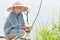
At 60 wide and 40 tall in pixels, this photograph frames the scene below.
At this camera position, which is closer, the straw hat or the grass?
the grass

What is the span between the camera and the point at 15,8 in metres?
1.82

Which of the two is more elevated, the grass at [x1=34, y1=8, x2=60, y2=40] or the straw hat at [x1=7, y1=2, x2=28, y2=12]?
the straw hat at [x1=7, y1=2, x2=28, y2=12]

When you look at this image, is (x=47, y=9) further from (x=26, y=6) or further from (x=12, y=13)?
(x=12, y=13)

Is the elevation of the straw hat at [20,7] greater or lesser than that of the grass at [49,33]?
greater

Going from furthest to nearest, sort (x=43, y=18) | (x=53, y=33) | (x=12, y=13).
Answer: (x=12, y=13), (x=43, y=18), (x=53, y=33)

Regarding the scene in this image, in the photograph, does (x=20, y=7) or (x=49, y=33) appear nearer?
(x=49, y=33)

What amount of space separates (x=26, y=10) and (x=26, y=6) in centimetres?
7

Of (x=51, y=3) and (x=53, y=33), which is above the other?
(x=51, y=3)

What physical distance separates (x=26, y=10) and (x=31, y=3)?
84 millimetres

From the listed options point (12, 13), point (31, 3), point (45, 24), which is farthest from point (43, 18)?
point (12, 13)

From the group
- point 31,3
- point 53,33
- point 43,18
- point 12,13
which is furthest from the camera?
point 12,13

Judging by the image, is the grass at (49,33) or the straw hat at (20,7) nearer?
the grass at (49,33)

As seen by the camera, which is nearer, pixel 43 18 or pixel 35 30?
pixel 35 30

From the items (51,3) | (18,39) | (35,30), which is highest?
(51,3)
